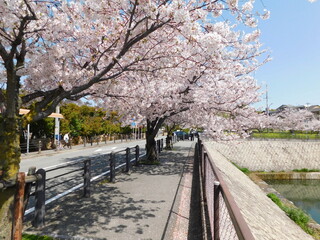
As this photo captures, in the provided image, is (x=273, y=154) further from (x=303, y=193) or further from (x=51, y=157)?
(x=51, y=157)

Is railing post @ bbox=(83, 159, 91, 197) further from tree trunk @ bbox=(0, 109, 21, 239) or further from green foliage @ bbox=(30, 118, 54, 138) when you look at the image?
green foliage @ bbox=(30, 118, 54, 138)

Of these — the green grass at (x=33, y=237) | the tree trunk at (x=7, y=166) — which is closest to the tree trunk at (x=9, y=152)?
the tree trunk at (x=7, y=166)

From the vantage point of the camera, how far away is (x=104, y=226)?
501 cm

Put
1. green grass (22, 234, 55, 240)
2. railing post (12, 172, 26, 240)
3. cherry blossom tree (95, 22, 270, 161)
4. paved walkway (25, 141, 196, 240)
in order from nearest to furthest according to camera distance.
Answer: railing post (12, 172, 26, 240), green grass (22, 234, 55, 240), paved walkway (25, 141, 196, 240), cherry blossom tree (95, 22, 270, 161)

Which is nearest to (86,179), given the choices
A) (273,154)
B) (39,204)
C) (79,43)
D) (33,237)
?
(39,204)

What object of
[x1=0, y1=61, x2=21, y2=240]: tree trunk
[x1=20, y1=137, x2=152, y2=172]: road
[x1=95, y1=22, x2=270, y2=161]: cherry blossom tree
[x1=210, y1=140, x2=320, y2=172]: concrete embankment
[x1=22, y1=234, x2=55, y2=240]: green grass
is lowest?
[x1=210, y1=140, x2=320, y2=172]: concrete embankment

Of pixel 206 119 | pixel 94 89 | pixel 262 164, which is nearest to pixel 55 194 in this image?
pixel 94 89

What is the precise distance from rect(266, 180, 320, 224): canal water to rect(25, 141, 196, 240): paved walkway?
13.6 m

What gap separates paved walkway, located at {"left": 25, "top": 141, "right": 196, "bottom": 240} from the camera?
4711mm

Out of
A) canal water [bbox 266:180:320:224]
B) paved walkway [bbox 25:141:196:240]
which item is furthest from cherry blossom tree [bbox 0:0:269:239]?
canal water [bbox 266:180:320:224]

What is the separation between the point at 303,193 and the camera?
2108 cm

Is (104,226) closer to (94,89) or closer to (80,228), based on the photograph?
(80,228)

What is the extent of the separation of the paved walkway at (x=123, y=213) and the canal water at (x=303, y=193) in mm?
13580

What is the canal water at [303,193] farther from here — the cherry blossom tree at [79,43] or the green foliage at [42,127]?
the green foliage at [42,127]
